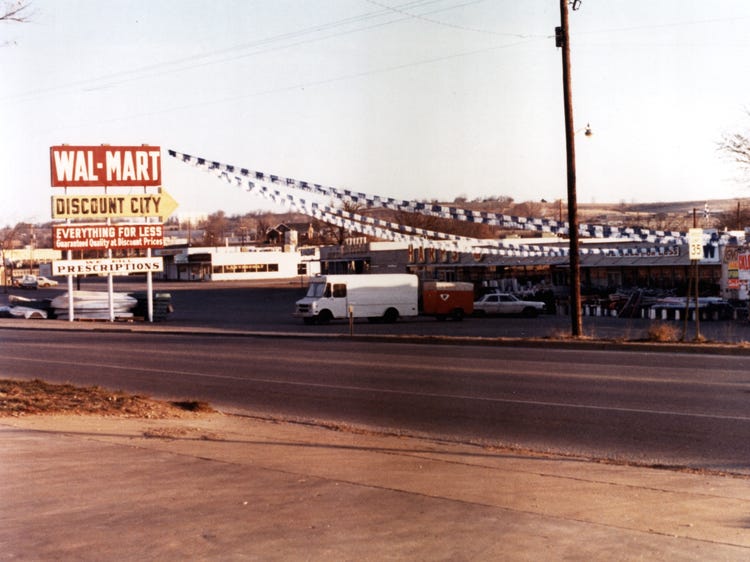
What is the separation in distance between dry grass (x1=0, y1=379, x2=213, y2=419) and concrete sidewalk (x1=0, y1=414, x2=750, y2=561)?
1923 millimetres

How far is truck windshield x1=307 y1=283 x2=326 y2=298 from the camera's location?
4581cm

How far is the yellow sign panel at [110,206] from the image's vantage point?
4428 centimetres

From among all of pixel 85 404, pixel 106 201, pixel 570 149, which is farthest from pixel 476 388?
pixel 106 201

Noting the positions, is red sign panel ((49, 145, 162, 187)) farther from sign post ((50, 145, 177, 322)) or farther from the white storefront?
the white storefront

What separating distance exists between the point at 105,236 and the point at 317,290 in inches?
393

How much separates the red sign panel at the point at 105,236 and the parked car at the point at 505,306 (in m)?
18.0

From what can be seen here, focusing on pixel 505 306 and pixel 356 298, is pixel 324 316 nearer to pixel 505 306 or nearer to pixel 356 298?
pixel 356 298

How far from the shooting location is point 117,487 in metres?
8.35

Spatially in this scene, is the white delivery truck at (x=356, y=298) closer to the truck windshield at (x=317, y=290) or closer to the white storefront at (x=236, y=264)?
the truck windshield at (x=317, y=290)

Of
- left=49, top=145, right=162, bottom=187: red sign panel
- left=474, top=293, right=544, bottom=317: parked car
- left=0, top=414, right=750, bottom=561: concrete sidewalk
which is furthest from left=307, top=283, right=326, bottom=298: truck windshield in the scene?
left=0, top=414, right=750, bottom=561: concrete sidewalk

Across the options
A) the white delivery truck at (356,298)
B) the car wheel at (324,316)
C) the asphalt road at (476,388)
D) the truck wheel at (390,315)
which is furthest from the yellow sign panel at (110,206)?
the asphalt road at (476,388)

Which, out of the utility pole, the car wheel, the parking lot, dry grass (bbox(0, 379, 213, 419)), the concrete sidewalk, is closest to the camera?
the concrete sidewalk

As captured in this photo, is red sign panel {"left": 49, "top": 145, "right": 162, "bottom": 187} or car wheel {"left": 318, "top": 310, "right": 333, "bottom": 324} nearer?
red sign panel {"left": 49, "top": 145, "right": 162, "bottom": 187}

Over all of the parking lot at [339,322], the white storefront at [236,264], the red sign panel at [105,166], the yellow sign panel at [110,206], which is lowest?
the parking lot at [339,322]
